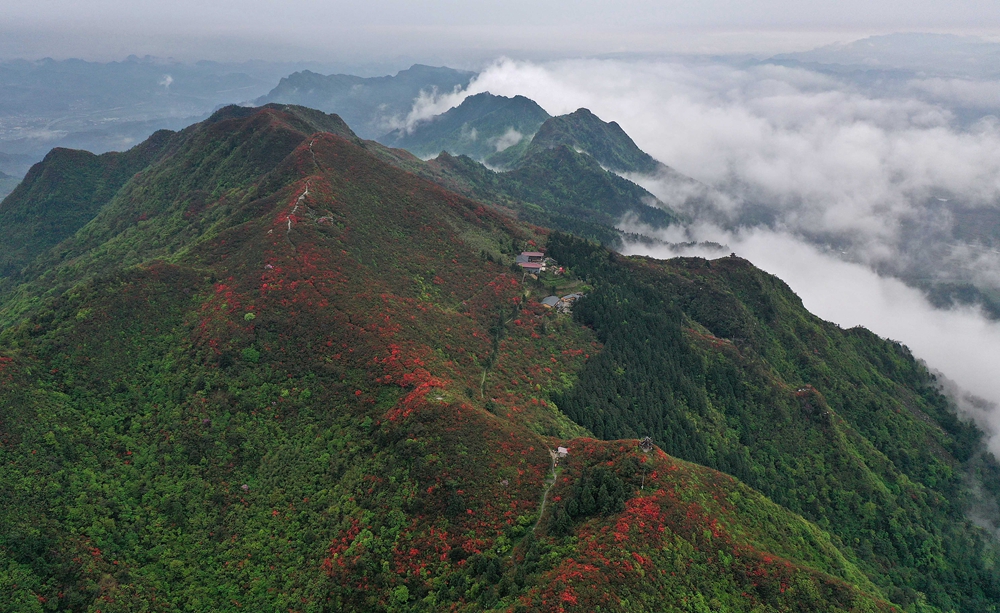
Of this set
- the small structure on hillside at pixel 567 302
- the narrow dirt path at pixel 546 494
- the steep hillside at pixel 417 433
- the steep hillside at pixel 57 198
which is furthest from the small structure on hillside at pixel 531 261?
the steep hillside at pixel 57 198

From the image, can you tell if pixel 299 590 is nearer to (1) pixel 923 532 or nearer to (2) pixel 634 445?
(2) pixel 634 445

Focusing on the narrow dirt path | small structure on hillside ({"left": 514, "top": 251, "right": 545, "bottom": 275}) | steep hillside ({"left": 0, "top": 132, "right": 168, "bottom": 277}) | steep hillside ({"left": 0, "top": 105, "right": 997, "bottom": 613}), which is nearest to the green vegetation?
steep hillside ({"left": 0, "top": 105, "right": 997, "bottom": 613})

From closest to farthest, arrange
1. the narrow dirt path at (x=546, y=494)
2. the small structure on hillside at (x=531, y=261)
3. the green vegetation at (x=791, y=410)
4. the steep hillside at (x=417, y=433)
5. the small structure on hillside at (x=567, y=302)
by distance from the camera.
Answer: the steep hillside at (x=417, y=433) → the narrow dirt path at (x=546, y=494) → the green vegetation at (x=791, y=410) → the small structure on hillside at (x=567, y=302) → the small structure on hillside at (x=531, y=261)

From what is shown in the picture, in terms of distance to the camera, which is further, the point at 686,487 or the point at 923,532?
the point at 923,532

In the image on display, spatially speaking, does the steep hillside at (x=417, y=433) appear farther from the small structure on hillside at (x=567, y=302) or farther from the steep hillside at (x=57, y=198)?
the steep hillside at (x=57, y=198)

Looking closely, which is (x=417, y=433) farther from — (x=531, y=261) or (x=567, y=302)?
(x=531, y=261)

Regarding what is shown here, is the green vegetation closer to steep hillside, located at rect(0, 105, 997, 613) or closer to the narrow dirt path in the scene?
steep hillside, located at rect(0, 105, 997, 613)

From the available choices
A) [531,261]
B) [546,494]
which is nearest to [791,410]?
[531,261]

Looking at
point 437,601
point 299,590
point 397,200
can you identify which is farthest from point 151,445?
point 397,200

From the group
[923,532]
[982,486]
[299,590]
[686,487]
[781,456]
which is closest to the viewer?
[299,590]
